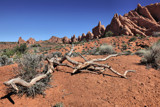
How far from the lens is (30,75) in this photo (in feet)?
9.01

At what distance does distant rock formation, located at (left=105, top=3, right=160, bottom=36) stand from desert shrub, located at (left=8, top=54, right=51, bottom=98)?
45.1 metres

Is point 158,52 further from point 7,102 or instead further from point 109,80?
point 7,102

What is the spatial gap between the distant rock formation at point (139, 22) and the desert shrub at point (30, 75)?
45146 millimetres

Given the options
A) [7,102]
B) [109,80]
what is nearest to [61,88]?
[7,102]

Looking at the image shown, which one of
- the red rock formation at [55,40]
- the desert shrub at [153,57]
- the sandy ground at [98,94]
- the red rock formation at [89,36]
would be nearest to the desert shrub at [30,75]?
the sandy ground at [98,94]

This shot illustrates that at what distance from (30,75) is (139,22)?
57.5 metres

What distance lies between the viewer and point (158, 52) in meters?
4.33

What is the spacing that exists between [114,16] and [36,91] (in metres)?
58.2

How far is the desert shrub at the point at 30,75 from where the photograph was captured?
238 cm

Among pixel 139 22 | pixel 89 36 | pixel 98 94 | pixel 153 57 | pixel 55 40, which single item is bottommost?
pixel 98 94

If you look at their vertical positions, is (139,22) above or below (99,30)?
below

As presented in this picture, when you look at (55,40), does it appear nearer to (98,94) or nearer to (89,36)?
(89,36)

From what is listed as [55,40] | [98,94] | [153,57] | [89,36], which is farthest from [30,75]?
[55,40]

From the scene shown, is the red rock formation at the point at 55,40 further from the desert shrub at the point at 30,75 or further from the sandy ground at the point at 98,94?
the sandy ground at the point at 98,94
